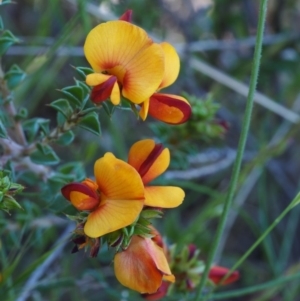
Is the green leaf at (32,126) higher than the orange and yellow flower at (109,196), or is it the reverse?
the orange and yellow flower at (109,196)

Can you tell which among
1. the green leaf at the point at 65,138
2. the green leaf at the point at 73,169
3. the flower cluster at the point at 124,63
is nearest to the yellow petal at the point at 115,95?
the flower cluster at the point at 124,63

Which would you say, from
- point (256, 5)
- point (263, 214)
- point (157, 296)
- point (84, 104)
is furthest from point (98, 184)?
point (256, 5)

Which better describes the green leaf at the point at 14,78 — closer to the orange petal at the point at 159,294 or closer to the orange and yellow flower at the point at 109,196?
the orange and yellow flower at the point at 109,196

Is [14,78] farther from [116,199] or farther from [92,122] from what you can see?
[116,199]

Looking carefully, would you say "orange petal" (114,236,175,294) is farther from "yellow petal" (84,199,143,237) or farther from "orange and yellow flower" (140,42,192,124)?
"orange and yellow flower" (140,42,192,124)

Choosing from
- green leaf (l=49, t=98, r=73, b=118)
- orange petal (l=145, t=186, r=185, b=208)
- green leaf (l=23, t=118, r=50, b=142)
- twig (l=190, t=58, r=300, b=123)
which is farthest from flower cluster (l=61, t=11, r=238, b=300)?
twig (l=190, t=58, r=300, b=123)

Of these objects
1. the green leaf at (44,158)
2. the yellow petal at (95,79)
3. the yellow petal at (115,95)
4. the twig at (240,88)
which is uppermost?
the yellow petal at (95,79)
